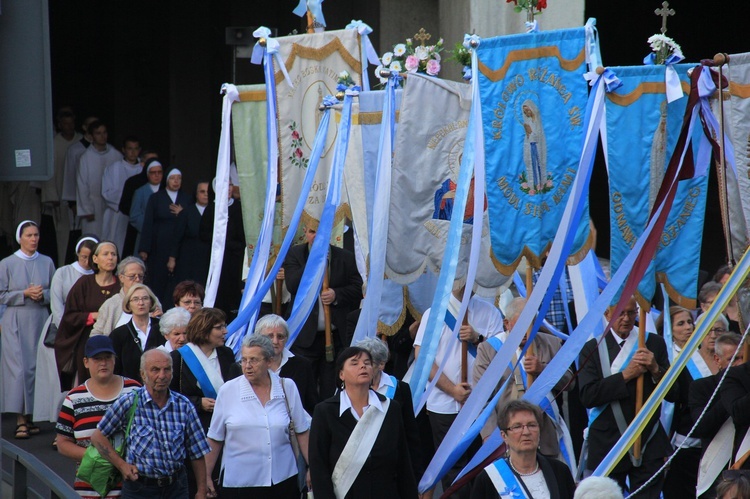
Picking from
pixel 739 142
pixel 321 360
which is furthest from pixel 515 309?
pixel 321 360

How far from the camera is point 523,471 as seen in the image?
6004 millimetres

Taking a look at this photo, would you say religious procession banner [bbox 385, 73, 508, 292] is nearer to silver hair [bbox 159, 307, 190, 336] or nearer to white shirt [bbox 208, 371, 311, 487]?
silver hair [bbox 159, 307, 190, 336]

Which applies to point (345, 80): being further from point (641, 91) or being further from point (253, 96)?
point (641, 91)

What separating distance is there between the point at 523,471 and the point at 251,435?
1.89m

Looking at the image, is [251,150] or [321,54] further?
[251,150]

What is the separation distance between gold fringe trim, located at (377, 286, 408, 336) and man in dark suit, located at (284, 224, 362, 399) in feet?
2.32

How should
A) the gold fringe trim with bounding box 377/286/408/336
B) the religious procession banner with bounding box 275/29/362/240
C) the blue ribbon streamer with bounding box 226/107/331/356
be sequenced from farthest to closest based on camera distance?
1. the religious procession banner with bounding box 275/29/362/240
2. the blue ribbon streamer with bounding box 226/107/331/356
3. the gold fringe trim with bounding box 377/286/408/336

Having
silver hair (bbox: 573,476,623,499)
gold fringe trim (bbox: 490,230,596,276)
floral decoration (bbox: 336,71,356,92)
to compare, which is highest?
floral decoration (bbox: 336,71,356,92)

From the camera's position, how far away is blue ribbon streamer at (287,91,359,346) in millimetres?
9367

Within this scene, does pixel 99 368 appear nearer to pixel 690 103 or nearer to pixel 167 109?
pixel 690 103

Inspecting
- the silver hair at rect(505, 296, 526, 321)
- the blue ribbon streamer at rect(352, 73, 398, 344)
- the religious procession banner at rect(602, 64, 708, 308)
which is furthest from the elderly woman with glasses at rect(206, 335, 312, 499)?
the religious procession banner at rect(602, 64, 708, 308)

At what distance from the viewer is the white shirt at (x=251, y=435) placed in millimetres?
7180

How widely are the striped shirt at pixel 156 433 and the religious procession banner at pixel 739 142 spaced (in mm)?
3284

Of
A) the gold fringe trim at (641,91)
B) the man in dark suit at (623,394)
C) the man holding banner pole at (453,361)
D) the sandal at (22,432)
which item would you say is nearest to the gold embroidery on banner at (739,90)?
the gold fringe trim at (641,91)
